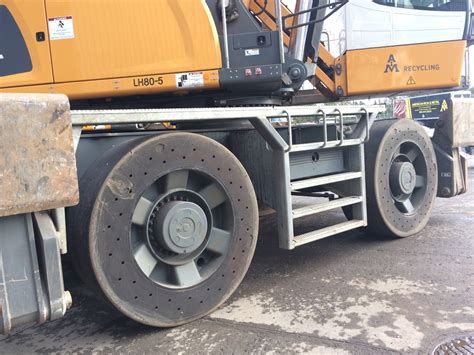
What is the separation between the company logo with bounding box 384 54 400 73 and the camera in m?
4.71

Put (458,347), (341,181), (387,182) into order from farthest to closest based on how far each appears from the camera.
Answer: (387,182), (341,181), (458,347)

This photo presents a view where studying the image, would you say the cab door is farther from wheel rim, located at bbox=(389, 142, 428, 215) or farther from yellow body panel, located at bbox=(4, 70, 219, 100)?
wheel rim, located at bbox=(389, 142, 428, 215)

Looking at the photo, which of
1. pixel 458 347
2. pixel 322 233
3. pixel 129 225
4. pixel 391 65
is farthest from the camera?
pixel 391 65

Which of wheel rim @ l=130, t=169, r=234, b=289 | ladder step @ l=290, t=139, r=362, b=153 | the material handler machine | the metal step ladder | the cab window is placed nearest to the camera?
the material handler machine

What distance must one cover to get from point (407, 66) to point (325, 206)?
1.82m

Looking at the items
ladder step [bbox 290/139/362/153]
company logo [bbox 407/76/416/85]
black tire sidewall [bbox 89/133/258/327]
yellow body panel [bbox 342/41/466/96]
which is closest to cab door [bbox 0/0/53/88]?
black tire sidewall [bbox 89/133/258/327]

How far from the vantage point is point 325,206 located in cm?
416

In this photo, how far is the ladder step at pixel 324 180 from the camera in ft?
12.9

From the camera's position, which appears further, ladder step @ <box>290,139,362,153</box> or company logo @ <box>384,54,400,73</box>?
company logo @ <box>384,54,400,73</box>

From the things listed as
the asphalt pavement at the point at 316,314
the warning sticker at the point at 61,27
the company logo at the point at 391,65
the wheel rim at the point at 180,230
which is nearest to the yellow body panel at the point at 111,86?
the warning sticker at the point at 61,27

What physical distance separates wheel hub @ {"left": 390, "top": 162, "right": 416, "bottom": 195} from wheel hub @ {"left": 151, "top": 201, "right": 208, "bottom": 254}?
2694 millimetres

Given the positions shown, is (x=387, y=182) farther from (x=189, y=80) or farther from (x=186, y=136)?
(x=186, y=136)

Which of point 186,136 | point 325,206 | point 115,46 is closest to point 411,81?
point 325,206

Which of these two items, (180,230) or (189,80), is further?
(189,80)
